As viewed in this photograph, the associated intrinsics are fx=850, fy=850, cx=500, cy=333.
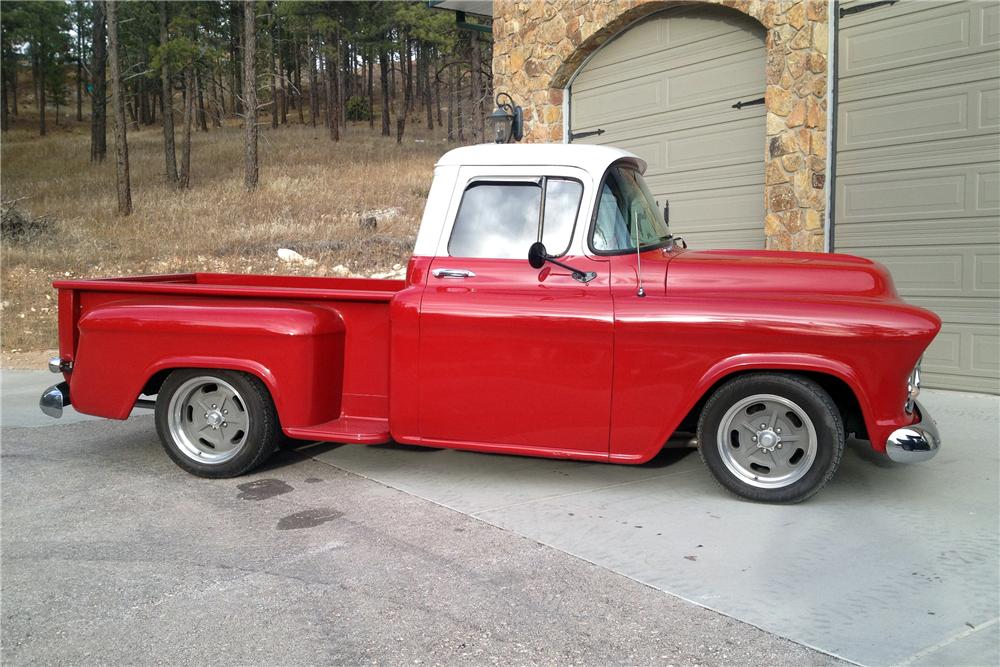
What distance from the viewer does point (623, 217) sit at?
16.3 feet

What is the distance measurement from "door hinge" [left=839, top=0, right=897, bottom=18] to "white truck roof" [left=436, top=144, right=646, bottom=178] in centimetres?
413

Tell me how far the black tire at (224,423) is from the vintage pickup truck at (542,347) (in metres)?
0.01

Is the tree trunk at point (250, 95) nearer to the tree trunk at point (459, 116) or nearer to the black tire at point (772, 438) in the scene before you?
the tree trunk at point (459, 116)

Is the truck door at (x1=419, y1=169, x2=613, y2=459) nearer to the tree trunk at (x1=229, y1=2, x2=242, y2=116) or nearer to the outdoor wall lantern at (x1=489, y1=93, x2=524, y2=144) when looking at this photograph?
the outdoor wall lantern at (x1=489, y1=93, x2=524, y2=144)

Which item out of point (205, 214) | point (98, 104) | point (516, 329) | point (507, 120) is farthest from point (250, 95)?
point (516, 329)

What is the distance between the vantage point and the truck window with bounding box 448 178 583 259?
4859 millimetres

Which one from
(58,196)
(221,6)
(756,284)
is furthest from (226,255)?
(221,6)

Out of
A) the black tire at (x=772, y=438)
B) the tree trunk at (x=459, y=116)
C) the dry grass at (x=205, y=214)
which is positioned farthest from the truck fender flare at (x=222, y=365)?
the tree trunk at (x=459, y=116)

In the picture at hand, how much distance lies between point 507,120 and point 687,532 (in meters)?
8.03

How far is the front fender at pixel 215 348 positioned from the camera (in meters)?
4.96

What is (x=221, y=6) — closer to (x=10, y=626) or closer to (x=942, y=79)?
(x=942, y=79)

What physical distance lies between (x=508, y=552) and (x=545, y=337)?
4.07ft

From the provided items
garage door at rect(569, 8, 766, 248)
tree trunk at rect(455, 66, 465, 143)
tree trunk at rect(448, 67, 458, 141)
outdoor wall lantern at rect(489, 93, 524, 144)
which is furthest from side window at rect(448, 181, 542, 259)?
tree trunk at rect(448, 67, 458, 141)

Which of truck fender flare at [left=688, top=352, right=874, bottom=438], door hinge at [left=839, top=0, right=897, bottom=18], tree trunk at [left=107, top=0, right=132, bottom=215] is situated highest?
tree trunk at [left=107, top=0, right=132, bottom=215]
